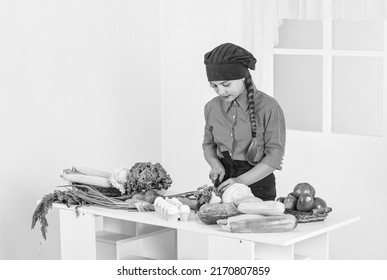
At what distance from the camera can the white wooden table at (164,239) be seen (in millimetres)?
3801

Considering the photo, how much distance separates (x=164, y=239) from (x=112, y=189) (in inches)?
17.4

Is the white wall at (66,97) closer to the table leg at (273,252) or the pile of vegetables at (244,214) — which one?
the pile of vegetables at (244,214)

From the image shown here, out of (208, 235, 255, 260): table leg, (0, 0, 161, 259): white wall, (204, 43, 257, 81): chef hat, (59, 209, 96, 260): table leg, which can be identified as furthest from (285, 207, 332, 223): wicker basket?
(0, 0, 161, 259): white wall

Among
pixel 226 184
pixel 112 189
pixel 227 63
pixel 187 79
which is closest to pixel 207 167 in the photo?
pixel 187 79

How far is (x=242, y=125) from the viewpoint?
4516 millimetres

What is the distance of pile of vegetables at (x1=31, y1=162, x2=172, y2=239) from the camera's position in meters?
4.62

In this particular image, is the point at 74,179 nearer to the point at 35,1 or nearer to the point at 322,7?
the point at 35,1

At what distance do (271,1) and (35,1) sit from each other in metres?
1.77

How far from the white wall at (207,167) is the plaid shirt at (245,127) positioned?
1.59m

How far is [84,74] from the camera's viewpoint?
20.5ft

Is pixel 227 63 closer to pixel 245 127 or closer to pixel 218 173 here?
pixel 245 127
